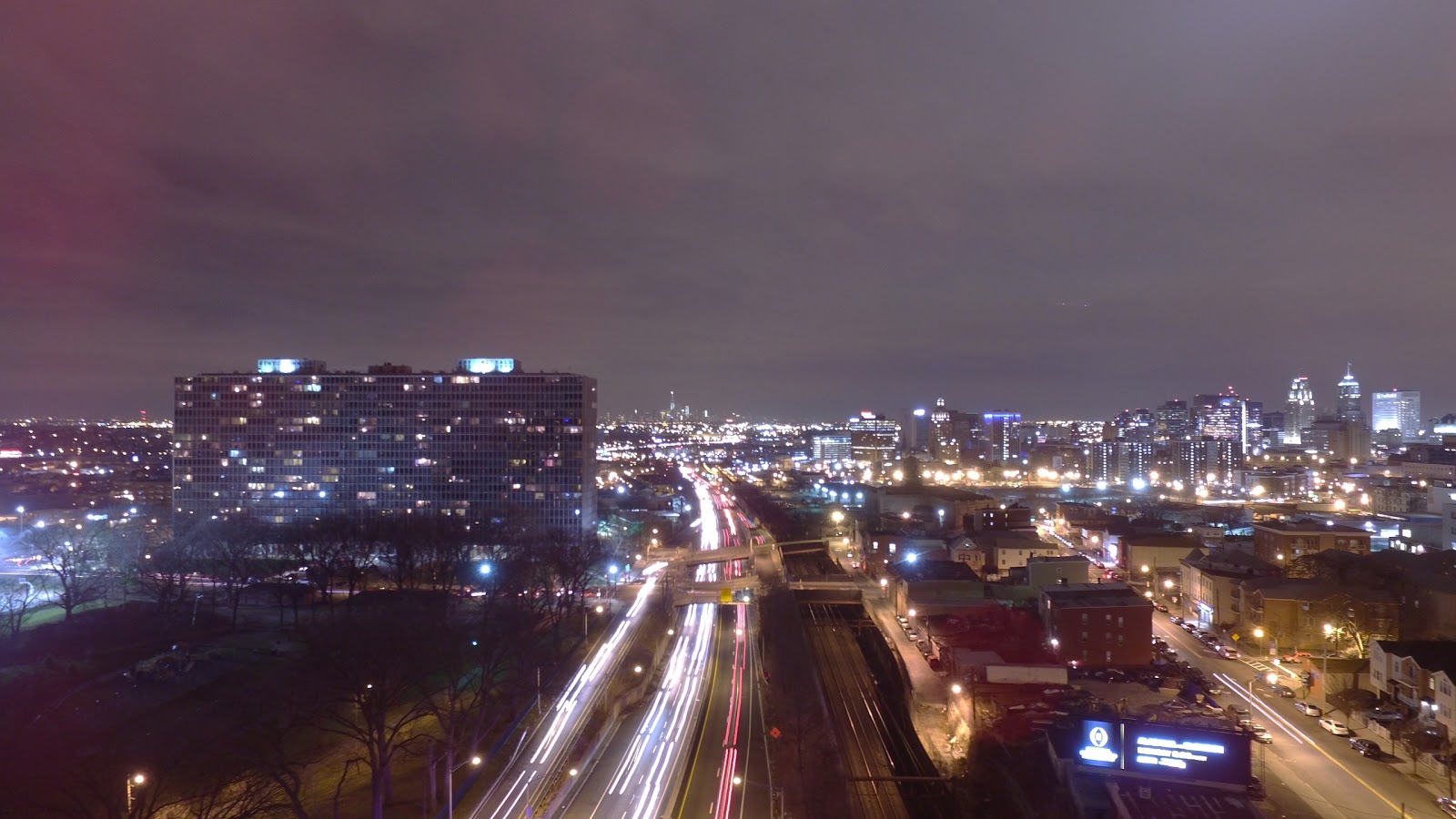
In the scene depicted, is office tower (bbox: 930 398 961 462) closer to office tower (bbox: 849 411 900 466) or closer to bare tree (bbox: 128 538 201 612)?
office tower (bbox: 849 411 900 466)

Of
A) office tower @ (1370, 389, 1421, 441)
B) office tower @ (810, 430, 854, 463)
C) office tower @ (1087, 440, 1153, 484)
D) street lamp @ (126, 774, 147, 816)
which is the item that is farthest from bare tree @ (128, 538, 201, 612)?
office tower @ (1370, 389, 1421, 441)

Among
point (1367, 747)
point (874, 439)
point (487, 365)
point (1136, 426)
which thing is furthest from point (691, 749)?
point (1136, 426)

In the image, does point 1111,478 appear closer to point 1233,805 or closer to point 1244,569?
point 1244,569

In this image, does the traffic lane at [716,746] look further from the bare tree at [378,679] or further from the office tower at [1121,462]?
the office tower at [1121,462]

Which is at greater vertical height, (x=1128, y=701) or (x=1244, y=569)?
(x=1244, y=569)

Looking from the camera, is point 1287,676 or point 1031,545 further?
point 1031,545

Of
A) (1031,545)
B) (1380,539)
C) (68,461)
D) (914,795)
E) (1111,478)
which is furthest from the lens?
(1111,478)

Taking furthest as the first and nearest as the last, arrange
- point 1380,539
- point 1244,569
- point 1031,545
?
point 1380,539 → point 1031,545 → point 1244,569

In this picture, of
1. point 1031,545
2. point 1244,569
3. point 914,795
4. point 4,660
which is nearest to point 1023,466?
point 1031,545
